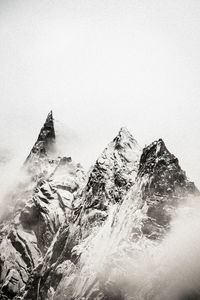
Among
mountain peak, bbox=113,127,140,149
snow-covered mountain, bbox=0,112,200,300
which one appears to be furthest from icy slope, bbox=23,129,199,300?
mountain peak, bbox=113,127,140,149

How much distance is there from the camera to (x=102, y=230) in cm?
8581

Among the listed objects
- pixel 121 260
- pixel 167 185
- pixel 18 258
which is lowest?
pixel 18 258

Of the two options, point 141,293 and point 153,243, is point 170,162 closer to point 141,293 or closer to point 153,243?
point 153,243

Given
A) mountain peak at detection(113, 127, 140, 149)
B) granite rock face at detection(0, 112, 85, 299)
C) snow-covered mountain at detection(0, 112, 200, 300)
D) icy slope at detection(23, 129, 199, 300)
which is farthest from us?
mountain peak at detection(113, 127, 140, 149)

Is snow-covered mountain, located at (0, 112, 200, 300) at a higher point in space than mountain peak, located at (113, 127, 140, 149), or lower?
lower

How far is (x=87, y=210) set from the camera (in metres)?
102

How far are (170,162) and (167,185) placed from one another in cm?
830

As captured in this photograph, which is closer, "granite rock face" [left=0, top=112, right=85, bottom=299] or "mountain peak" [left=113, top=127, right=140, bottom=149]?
"granite rock face" [left=0, top=112, right=85, bottom=299]

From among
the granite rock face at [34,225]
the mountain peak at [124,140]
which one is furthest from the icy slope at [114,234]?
the granite rock face at [34,225]

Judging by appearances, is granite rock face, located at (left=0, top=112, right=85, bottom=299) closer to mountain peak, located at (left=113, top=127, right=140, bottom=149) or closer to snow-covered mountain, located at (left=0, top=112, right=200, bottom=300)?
snow-covered mountain, located at (left=0, top=112, right=200, bottom=300)

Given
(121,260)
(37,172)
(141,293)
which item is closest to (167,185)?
(121,260)

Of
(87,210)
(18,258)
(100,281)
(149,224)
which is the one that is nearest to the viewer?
(100,281)

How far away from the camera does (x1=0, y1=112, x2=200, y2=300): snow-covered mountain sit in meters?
65.9

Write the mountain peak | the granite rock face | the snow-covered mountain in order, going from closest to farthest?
the snow-covered mountain → the granite rock face → the mountain peak
